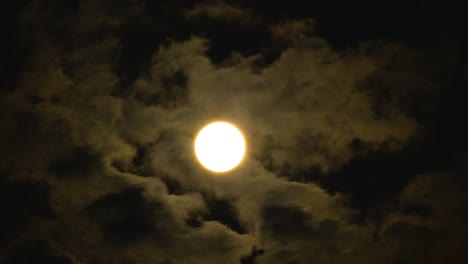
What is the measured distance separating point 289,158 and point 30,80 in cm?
292

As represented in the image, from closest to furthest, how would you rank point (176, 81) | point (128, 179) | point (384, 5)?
point (384, 5)
point (176, 81)
point (128, 179)

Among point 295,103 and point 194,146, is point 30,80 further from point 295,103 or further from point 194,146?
point 295,103

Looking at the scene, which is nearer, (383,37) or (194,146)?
(383,37)

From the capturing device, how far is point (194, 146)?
527cm

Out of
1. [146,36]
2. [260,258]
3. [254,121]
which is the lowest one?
[260,258]

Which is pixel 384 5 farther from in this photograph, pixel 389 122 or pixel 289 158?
pixel 289 158

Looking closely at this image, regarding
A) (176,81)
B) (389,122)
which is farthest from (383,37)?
(176,81)

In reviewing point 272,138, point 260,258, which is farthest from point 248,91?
point 260,258

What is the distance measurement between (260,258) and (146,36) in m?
2.96

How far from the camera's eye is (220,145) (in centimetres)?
499

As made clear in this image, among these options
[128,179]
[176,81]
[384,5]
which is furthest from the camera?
[128,179]

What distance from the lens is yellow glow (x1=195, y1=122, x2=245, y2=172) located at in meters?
5.00

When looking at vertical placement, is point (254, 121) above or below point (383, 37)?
below

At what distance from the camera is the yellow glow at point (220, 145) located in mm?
4996
